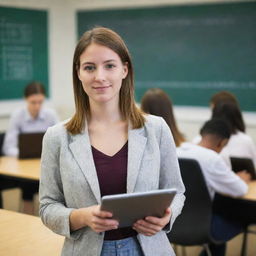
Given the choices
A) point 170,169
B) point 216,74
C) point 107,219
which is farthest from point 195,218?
point 216,74

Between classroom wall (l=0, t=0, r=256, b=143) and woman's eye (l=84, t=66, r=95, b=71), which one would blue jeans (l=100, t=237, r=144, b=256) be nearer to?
woman's eye (l=84, t=66, r=95, b=71)

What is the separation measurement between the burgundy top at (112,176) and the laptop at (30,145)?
8.90 feet

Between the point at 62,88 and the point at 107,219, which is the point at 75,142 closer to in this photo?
the point at 107,219

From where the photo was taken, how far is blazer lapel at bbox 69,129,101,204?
152cm

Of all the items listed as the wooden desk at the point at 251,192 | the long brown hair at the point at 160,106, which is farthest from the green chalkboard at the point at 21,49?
the wooden desk at the point at 251,192

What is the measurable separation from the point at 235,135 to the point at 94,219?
261 cm

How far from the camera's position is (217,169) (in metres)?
3.03

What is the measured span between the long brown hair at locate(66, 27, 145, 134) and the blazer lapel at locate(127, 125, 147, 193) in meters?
0.03

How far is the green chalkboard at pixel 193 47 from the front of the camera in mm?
5629

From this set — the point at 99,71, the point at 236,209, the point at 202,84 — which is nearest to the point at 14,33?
the point at 202,84

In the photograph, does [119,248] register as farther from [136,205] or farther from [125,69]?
[125,69]

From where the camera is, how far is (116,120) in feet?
5.46

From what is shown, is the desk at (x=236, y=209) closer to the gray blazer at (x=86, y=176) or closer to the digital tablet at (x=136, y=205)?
the gray blazer at (x=86, y=176)

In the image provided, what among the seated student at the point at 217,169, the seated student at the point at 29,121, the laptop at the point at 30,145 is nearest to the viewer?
the seated student at the point at 217,169
